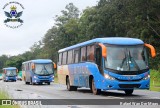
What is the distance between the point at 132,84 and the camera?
20.8m

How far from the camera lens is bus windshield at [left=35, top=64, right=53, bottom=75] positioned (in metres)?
44.8

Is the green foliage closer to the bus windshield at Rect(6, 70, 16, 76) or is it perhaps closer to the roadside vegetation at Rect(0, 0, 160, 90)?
the roadside vegetation at Rect(0, 0, 160, 90)

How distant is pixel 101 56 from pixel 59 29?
85649 millimetres

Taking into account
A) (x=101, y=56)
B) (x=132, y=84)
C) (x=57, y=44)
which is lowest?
(x=132, y=84)

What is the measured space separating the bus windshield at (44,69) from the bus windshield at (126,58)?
23.9 metres

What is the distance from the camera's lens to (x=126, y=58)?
69.1 ft

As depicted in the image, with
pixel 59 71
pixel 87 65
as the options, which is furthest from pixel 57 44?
pixel 87 65

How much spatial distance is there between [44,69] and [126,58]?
80.8ft

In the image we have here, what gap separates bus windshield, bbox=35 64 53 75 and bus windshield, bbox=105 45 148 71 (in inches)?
940

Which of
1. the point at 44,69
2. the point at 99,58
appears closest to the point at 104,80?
the point at 99,58

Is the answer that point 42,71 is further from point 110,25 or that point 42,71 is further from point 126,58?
A: point 110,25

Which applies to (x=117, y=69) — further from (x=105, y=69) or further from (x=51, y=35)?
(x=51, y=35)

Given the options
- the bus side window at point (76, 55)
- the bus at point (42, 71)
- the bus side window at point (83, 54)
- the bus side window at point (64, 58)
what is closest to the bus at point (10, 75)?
the bus at point (42, 71)

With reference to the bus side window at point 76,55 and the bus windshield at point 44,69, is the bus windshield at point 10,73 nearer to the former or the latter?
the bus windshield at point 44,69
